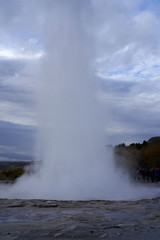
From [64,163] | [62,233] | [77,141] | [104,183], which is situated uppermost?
[77,141]

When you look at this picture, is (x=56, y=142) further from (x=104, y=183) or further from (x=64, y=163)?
(x=104, y=183)

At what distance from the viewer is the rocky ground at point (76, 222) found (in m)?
4.27

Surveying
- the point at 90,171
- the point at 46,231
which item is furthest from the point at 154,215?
the point at 90,171

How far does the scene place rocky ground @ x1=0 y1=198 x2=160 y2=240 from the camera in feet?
14.0

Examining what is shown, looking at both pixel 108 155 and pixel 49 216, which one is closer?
pixel 49 216

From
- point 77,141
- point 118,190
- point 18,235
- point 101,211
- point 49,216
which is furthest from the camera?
point 77,141

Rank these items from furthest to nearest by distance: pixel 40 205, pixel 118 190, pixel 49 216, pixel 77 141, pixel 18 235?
pixel 77 141
pixel 118 190
pixel 40 205
pixel 49 216
pixel 18 235

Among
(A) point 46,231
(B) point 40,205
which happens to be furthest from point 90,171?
(A) point 46,231

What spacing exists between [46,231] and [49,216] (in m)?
1.40

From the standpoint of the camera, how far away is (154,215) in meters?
6.02

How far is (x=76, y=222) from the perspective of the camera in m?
5.09

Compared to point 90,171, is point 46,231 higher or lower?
lower

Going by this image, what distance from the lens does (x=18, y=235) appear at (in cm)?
421

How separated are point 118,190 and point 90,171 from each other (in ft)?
5.76
